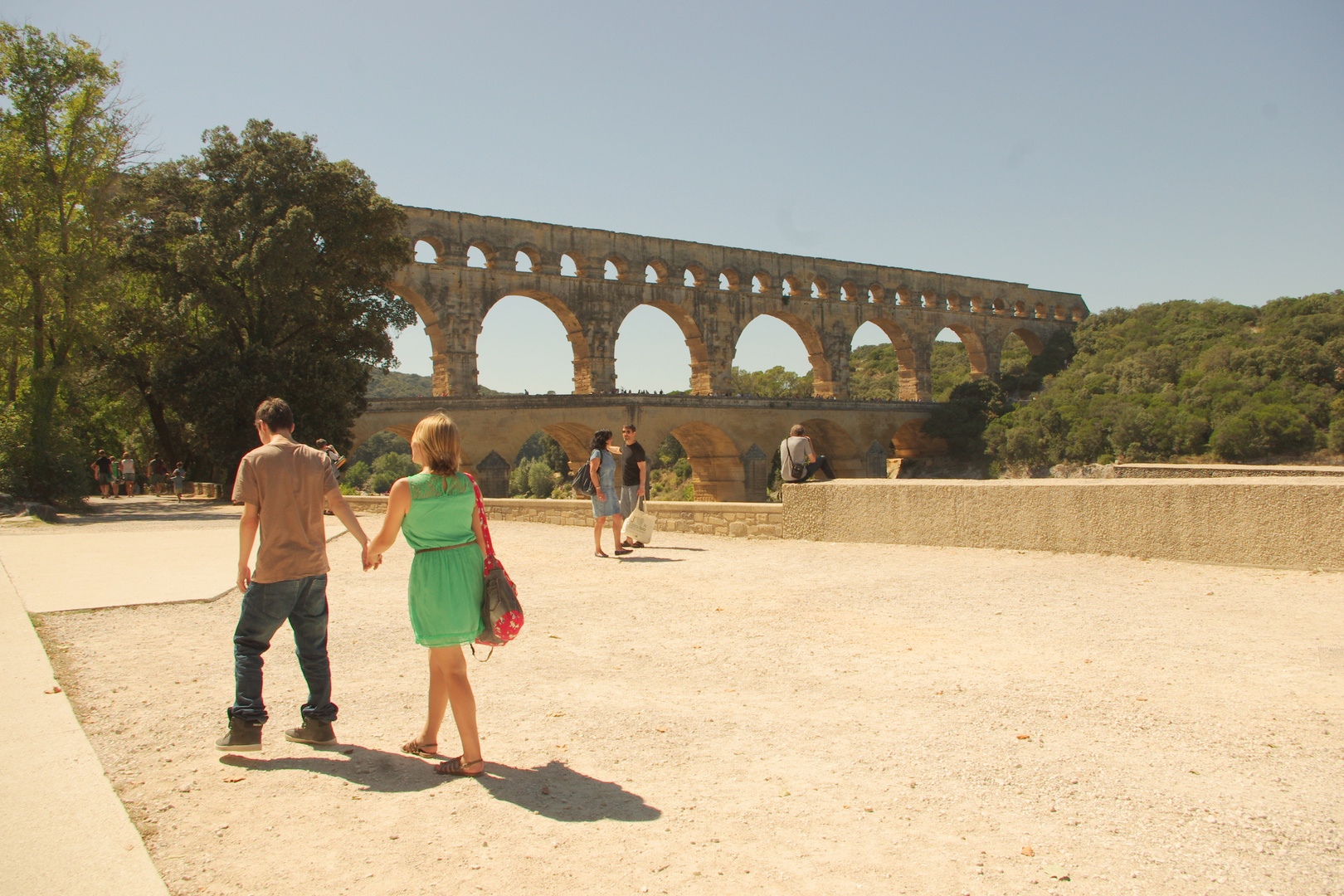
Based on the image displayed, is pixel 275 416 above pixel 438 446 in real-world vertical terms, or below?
above

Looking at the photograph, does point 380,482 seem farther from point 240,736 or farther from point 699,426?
point 240,736

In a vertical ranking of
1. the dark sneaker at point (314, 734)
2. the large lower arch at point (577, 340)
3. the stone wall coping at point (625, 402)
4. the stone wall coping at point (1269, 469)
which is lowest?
the dark sneaker at point (314, 734)

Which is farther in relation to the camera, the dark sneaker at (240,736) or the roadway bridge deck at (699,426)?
the roadway bridge deck at (699,426)

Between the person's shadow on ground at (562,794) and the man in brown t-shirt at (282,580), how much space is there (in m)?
0.76

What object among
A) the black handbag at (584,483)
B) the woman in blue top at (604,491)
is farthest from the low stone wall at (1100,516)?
the black handbag at (584,483)

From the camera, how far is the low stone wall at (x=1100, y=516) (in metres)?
6.47

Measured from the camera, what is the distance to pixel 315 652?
343 centimetres

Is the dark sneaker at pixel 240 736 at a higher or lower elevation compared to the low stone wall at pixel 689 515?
lower

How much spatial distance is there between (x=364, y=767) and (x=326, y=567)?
0.77m

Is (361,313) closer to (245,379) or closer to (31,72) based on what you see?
(245,379)

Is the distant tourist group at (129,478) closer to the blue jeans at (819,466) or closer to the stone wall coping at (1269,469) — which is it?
the blue jeans at (819,466)

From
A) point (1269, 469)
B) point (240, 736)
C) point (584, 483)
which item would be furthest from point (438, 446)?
point (1269, 469)

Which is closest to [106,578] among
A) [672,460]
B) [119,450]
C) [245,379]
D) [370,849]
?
[370,849]

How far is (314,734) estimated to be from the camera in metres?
3.38
